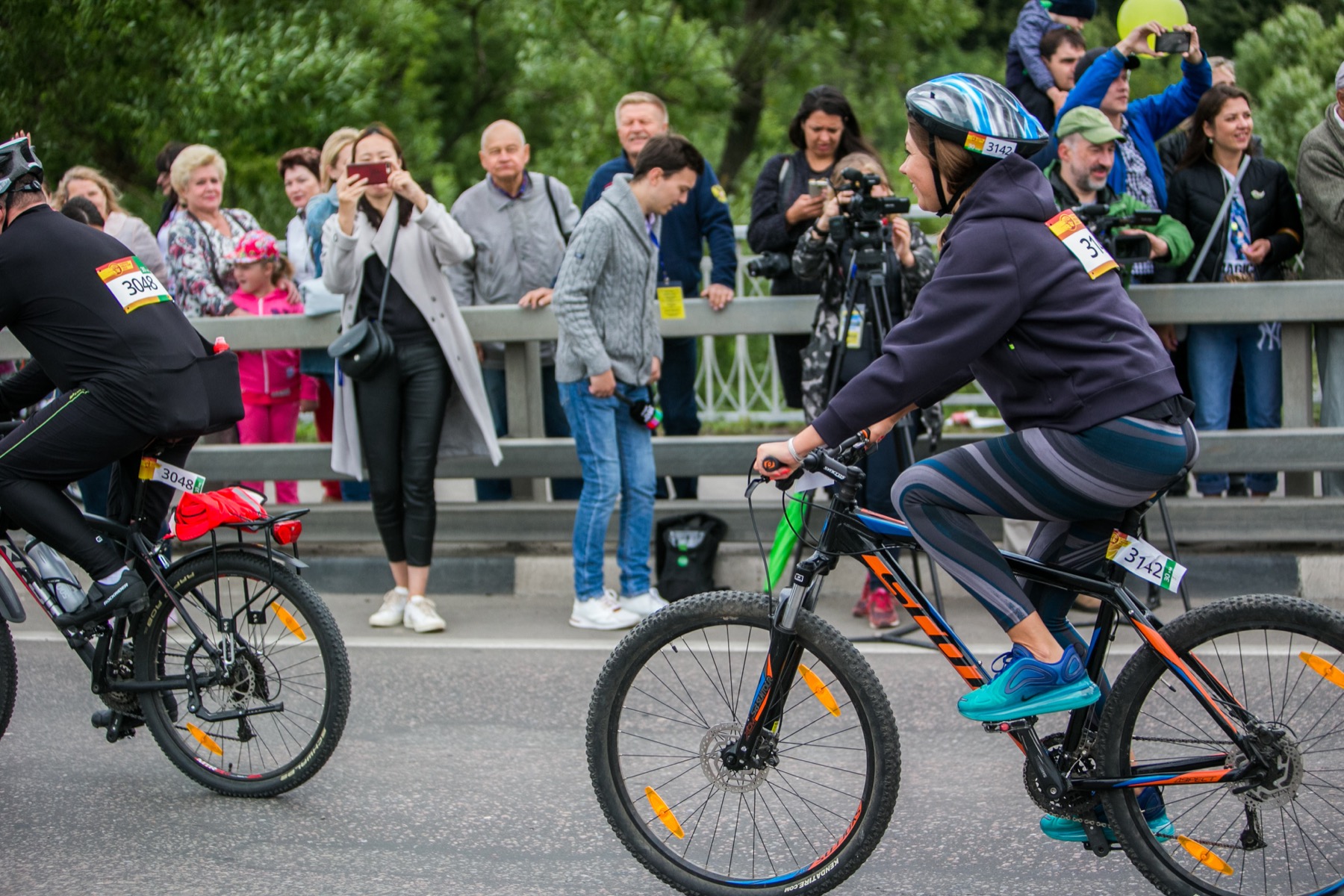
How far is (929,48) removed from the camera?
2053 centimetres

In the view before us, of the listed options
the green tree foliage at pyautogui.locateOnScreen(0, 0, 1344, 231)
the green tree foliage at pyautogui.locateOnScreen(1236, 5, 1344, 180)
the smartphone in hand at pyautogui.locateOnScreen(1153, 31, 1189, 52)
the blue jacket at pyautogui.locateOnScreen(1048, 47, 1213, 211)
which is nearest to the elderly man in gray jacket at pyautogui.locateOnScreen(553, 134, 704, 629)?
the blue jacket at pyautogui.locateOnScreen(1048, 47, 1213, 211)

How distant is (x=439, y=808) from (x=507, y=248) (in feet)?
12.5

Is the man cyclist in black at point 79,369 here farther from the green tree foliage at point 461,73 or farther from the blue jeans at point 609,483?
the green tree foliage at point 461,73

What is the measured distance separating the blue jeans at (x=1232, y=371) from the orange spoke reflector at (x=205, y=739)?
15.2 ft

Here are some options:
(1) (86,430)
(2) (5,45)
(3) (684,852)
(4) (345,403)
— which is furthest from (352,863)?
(2) (5,45)

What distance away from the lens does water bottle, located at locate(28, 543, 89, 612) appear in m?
4.74

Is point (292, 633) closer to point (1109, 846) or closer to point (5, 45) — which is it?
point (1109, 846)

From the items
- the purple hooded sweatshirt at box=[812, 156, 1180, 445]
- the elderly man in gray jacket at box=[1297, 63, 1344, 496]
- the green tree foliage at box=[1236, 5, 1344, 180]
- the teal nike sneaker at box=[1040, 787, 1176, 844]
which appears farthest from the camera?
the green tree foliage at box=[1236, 5, 1344, 180]

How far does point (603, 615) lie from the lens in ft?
21.7

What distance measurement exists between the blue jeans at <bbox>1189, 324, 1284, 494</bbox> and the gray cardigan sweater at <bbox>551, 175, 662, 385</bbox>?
2.62 metres

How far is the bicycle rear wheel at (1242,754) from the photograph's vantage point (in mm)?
3516

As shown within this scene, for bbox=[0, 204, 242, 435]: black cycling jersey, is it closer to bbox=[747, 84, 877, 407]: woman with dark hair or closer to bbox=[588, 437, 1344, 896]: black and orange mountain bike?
bbox=[588, 437, 1344, 896]: black and orange mountain bike

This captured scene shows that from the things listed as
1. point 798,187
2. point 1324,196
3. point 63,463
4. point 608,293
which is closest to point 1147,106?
point 1324,196

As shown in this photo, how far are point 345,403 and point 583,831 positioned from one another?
9.50 ft
